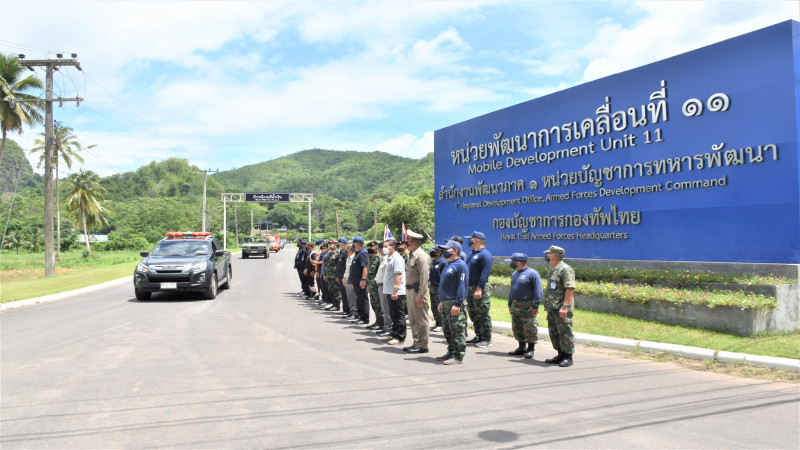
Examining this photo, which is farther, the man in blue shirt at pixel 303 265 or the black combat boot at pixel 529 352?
the man in blue shirt at pixel 303 265

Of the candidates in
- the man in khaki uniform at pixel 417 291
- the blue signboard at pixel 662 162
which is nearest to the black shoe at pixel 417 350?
the man in khaki uniform at pixel 417 291

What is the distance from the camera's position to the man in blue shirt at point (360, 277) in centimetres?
1019

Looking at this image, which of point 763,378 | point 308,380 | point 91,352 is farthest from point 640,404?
point 91,352

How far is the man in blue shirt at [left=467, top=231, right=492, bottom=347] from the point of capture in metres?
8.08

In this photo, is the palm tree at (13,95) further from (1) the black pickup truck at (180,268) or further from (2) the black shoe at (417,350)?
(2) the black shoe at (417,350)

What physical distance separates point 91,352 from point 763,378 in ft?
28.1

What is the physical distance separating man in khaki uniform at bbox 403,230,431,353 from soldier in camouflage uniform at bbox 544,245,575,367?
170 centimetres

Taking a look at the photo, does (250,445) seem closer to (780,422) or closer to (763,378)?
(780,422)

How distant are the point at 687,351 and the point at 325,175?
174 meters

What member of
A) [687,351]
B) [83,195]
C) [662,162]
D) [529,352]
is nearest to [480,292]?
[529,352]

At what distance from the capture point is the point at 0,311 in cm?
1218

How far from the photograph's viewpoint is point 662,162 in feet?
36.7

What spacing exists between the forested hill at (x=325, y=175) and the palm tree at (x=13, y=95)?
121161 millimetres

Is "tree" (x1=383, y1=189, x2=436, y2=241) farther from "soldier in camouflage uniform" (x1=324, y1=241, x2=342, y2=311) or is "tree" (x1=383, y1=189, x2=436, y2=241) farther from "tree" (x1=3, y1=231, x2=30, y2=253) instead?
"soldier in camouflage uniform" (x1=324, y1=241, x2=342, y2=311)
